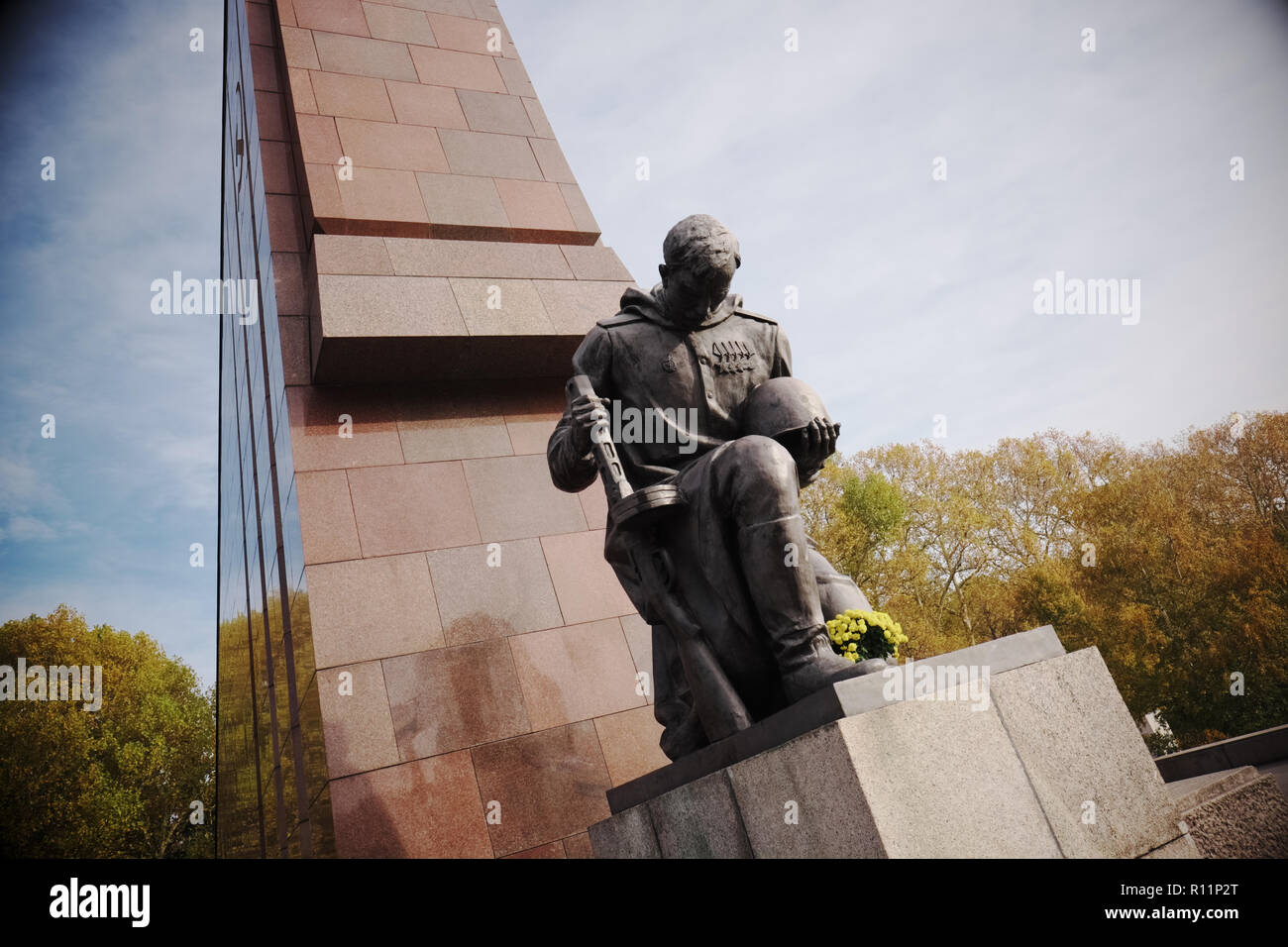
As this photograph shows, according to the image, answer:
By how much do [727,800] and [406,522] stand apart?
466cm

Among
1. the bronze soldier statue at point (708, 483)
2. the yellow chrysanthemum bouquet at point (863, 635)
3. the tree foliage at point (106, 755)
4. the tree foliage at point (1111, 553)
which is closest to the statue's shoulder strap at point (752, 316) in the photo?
the bronze soldier statue at point (708, 483)

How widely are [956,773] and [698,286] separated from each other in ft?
8.47

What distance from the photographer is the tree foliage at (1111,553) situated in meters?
23.9

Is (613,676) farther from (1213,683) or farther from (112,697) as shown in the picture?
(112,697)

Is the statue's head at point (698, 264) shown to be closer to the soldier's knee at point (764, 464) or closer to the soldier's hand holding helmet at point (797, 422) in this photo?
the soldier's hand holding helmet at point (797, 422)

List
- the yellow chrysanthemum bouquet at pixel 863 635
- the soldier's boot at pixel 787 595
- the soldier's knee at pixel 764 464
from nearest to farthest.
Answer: the soldier's boot at pixel 787 595 < the soldier's knee at pixel 764 464 < the yellow chrysanthemum bouquet at pixel 863 635

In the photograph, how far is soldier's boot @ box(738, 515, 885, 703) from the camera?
3.77 m

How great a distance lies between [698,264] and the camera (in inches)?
179

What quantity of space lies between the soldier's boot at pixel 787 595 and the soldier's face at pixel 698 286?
1.34 metres

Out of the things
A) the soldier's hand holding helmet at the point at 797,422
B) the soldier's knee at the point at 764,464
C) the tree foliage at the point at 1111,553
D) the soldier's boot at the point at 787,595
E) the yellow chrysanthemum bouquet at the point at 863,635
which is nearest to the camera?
the soldier's boot at the point at 787,595

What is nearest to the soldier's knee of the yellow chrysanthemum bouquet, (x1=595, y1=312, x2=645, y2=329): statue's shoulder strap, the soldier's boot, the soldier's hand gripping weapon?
the soldier's boot

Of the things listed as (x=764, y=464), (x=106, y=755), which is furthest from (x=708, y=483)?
(x=106, y=755)
